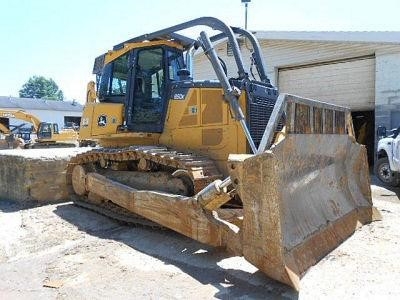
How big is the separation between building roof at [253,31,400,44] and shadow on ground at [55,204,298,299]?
10.6 metres

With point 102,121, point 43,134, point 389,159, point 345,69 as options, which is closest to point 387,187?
point 389,159

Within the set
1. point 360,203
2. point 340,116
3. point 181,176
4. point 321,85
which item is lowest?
point 360,203

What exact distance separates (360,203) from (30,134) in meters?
27.5

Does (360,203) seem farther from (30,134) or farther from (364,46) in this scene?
(30,134)

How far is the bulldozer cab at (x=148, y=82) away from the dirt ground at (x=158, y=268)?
1.76 meters

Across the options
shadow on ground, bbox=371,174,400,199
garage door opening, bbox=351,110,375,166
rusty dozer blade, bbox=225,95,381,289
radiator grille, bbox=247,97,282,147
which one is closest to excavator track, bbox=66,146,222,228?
radiator grille, bbox=247,97,282,147

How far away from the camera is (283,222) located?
3.71 metres

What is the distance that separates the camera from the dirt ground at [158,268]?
3.56 metres

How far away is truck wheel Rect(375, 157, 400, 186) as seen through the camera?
10322 millimetres

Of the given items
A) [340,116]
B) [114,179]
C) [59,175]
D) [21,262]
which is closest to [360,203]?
[340,116]

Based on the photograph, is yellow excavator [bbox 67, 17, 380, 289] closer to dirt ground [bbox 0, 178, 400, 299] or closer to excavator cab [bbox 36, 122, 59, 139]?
dirt ground [bbox 0, 178, 400, 299]

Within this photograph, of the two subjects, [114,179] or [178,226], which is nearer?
[178,226]

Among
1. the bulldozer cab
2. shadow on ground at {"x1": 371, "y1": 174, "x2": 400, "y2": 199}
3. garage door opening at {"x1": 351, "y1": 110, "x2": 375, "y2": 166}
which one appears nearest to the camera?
the bulldozer cab

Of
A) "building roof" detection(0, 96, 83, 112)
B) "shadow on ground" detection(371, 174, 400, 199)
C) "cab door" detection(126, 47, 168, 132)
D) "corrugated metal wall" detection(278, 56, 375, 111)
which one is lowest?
"shadow on ground" detection(371, 174, 400, 199)
